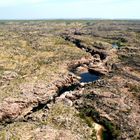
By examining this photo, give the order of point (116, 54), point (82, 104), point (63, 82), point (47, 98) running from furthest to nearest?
point (116, 54) < point (63, 82) < point (47, 98) < point (82, 104)

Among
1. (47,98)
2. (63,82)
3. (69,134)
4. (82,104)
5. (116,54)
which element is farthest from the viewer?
(116,54)

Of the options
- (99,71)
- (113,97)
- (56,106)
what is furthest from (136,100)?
(99,71)

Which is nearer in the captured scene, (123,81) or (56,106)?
(56,106)

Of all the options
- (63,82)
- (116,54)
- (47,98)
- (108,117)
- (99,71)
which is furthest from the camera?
(116,54)

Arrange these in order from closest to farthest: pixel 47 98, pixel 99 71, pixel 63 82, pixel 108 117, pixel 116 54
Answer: pixel 108 117 → pixel 47 98 → pixel 63 82 → pixel 99 71 → pixel 116 54

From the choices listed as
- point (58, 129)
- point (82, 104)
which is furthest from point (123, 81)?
point (58, 129)

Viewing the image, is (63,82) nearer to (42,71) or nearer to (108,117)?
(42,71)

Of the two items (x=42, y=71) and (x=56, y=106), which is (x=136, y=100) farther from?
(x=42, y=71)

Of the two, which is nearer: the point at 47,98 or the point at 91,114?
the point at 91,114
